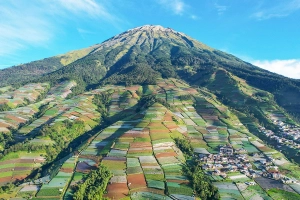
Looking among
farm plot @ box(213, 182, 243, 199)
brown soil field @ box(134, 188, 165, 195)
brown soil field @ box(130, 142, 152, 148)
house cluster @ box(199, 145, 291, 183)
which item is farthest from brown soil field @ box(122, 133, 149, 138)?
farm plot @ box(213, 182, 243, 199)

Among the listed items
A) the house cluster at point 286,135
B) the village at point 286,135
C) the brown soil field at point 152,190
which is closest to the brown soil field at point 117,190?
the brown soil field at point 152,190

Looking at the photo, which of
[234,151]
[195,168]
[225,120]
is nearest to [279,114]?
[225,120]

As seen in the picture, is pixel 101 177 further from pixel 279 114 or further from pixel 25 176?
pixel 279 114

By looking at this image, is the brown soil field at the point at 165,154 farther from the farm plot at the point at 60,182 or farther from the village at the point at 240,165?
the farm plot at the point at 60,182

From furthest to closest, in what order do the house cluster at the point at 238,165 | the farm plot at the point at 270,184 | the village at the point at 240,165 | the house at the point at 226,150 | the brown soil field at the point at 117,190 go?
the house at the point at 226,150 < the house cluster at the point at 238,165 < the village at the point at 240,165 < the farm plot at the point at 270,184 < the brown soil field at the point at 117,190

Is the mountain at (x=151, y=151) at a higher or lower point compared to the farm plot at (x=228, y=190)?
higher

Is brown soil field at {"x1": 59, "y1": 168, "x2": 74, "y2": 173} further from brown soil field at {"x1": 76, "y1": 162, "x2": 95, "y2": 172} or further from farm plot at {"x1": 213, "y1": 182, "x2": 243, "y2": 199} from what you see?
farm plot at {"x1": 213, "y1": 182, "x2": 243, "y2": 199}
